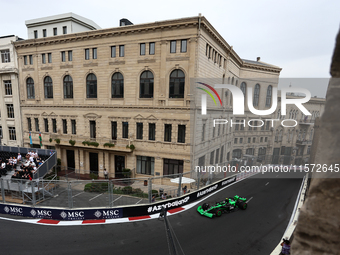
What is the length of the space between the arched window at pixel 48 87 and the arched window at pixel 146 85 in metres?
15.2

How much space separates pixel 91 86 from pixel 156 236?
21.0 m

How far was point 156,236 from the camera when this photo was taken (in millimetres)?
11422

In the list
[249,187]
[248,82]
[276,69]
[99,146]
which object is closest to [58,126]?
[99,146]

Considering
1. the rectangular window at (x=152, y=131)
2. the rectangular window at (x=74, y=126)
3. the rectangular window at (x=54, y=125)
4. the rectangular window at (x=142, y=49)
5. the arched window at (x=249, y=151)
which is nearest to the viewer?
the rectangular window at (x=142, y=49)

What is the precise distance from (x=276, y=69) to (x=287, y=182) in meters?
20.8

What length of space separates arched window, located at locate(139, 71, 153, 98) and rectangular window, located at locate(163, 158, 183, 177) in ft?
27.7

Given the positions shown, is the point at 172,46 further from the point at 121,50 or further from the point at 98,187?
the point at 98,187

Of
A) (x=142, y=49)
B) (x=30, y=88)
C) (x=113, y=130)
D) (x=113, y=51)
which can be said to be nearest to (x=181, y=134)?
(x=113, y=130)

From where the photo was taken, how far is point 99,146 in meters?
24.1

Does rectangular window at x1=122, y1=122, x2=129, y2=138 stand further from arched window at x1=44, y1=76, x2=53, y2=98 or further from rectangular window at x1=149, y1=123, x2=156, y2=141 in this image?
arched window at x1=44, y1=76, x2=53, y2=98

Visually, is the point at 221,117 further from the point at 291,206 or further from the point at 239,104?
the point at 291,206

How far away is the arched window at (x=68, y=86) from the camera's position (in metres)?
26.0

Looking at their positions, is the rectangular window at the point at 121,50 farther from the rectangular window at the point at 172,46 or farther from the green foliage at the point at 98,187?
the green foliage at the point at 98,187

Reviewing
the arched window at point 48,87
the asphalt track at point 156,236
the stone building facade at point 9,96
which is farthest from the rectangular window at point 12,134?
the asphalt track at point 156,236
